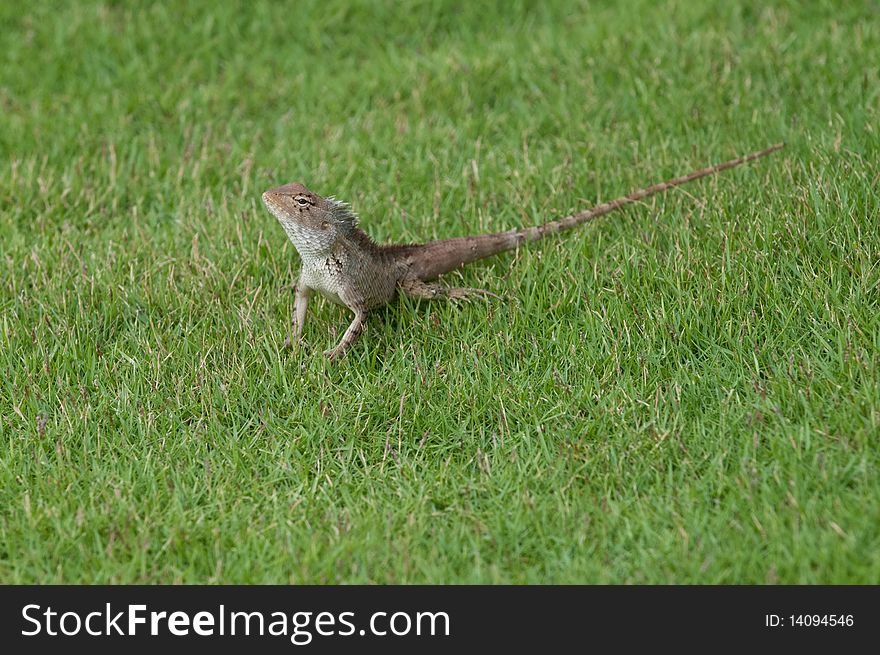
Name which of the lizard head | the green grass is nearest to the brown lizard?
the lizard head

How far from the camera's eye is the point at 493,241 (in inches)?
258

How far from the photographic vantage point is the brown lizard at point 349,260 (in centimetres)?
607

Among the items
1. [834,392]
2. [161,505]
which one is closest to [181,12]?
[161,505]

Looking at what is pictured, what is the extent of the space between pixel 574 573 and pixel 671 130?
4.12 metres

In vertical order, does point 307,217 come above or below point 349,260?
above

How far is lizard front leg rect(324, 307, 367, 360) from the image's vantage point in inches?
232

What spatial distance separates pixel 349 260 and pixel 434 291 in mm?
517

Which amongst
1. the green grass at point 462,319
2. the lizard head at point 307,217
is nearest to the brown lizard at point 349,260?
the lizard head at point 307,217

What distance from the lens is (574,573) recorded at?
4.51 metres

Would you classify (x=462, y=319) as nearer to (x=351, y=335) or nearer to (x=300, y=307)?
(x=351, y=335)

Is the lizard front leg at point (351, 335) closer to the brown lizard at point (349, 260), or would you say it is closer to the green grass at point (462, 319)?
the brown lizard at point (349, 260)

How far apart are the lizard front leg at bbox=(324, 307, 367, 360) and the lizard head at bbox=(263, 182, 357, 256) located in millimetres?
388

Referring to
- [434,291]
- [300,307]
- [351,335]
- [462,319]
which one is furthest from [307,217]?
[462,319]

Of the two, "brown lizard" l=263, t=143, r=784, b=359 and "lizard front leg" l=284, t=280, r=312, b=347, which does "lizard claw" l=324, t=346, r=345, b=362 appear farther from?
"lizard front leg" l=284, t=280, r=312, b=347
